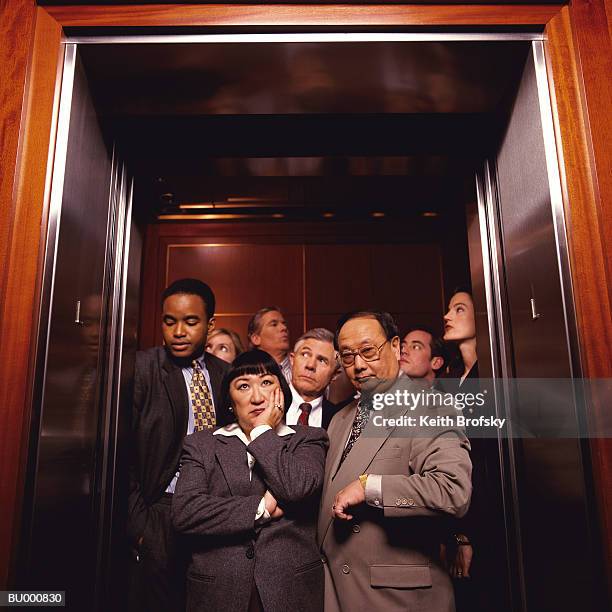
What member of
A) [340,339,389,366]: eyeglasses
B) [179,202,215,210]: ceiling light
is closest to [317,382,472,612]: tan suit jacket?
[340,339,389,366]: eyeglasses

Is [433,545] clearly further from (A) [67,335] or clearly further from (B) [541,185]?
(A) [67,335]

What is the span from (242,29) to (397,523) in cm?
124

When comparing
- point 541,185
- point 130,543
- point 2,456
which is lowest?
point 130,543

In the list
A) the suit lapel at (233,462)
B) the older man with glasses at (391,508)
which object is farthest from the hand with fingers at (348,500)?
the suit lapel at (233,462)

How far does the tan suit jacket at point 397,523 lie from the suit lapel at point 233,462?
0.72 ft

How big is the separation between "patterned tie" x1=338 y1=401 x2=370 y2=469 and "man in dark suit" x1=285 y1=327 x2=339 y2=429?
1.68 feet

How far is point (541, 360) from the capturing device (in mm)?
1378

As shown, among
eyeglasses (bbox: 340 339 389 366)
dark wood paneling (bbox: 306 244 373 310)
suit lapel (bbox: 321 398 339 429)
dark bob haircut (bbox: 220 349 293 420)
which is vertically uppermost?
dark wood paneling (bbox: 306 244 373 310)

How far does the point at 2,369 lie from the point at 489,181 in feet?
4.60

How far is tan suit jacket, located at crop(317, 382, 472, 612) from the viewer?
1377mm

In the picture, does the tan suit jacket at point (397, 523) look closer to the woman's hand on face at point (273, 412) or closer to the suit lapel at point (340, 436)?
the suit lapel at point (340, 436)

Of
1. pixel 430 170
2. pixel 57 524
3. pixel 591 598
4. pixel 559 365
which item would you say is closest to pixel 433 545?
pixel 591 598

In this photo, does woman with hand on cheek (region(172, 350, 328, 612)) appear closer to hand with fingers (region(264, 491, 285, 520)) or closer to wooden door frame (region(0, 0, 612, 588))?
hand with fingers (region(264, 491, 285, 520))

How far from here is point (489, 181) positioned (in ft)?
5.77
